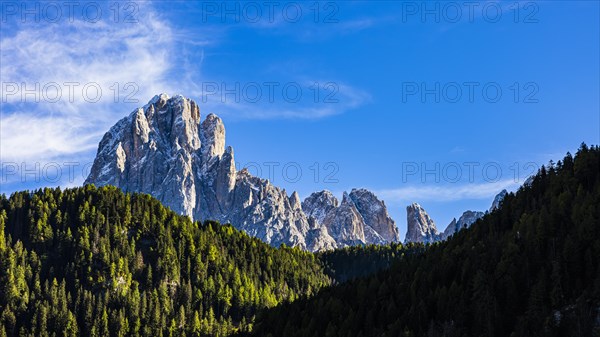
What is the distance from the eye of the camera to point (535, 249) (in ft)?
487

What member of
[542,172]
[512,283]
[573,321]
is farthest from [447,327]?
[542,172]

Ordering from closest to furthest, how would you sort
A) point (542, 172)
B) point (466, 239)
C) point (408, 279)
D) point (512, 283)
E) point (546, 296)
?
1. point (546, 296)
2. point (512, 283)
3. point (408, 279)
4. point (466, 239)
5. point (542, 172)

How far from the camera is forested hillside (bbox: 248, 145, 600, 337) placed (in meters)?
129

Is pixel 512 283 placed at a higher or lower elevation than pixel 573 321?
higher

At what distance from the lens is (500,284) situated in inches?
5610

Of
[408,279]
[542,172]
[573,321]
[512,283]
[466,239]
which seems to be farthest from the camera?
[542,172]

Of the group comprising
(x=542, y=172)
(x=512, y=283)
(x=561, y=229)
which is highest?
(x=542, y=172)

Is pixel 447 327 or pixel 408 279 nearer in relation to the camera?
pixel 447 327

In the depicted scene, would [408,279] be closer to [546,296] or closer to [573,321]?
[546,296]

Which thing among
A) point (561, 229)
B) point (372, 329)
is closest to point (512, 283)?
point (561, 229)

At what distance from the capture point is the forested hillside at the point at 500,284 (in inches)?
5079

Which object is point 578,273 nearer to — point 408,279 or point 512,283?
point 512,283

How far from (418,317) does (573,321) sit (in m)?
34.6

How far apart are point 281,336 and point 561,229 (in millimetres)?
70174
